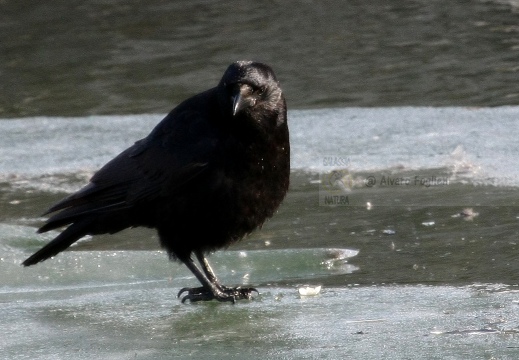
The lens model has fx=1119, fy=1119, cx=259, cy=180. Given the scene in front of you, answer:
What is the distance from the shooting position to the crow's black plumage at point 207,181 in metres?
4.48

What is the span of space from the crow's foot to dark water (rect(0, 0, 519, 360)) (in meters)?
0.06

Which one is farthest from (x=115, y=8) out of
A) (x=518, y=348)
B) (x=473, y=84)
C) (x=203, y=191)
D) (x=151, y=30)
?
(x=518, y=348)

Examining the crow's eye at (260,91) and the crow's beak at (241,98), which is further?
the crow's eye at (260,91)

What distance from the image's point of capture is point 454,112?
8.00m

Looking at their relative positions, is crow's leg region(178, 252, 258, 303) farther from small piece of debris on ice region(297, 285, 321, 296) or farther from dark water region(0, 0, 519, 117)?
dark water region(0, 0, 519, 117)

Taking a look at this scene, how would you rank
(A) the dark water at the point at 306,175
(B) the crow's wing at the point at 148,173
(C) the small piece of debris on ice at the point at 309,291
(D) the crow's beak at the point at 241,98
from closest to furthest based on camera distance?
(A) the dark water at the point at 306,175
(D) the crow's beak at the point at 241,98
(C) the small piece of debris on ice at the point at 309,291
(B) the crow's wing at the point at 148,173

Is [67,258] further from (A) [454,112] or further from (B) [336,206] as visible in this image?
(A) [454,112]

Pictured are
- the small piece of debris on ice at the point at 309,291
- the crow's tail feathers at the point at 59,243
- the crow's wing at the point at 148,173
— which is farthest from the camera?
the crow's tail feathers at the point at 59,243

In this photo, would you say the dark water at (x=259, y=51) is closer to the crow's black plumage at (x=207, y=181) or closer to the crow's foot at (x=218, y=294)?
the crow's black plumage at (x=207, y=181)

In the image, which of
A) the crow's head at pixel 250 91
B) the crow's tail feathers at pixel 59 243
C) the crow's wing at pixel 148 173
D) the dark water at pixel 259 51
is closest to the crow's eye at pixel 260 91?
the crow's head at pixel 250 91

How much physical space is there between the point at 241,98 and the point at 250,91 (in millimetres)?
79

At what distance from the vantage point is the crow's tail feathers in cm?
482

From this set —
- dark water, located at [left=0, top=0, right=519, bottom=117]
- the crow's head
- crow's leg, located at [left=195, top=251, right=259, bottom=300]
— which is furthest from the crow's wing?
dark water, located at [left=0, top=0, right=519, bottom=117]

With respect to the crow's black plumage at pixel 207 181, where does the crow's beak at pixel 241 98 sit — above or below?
above
